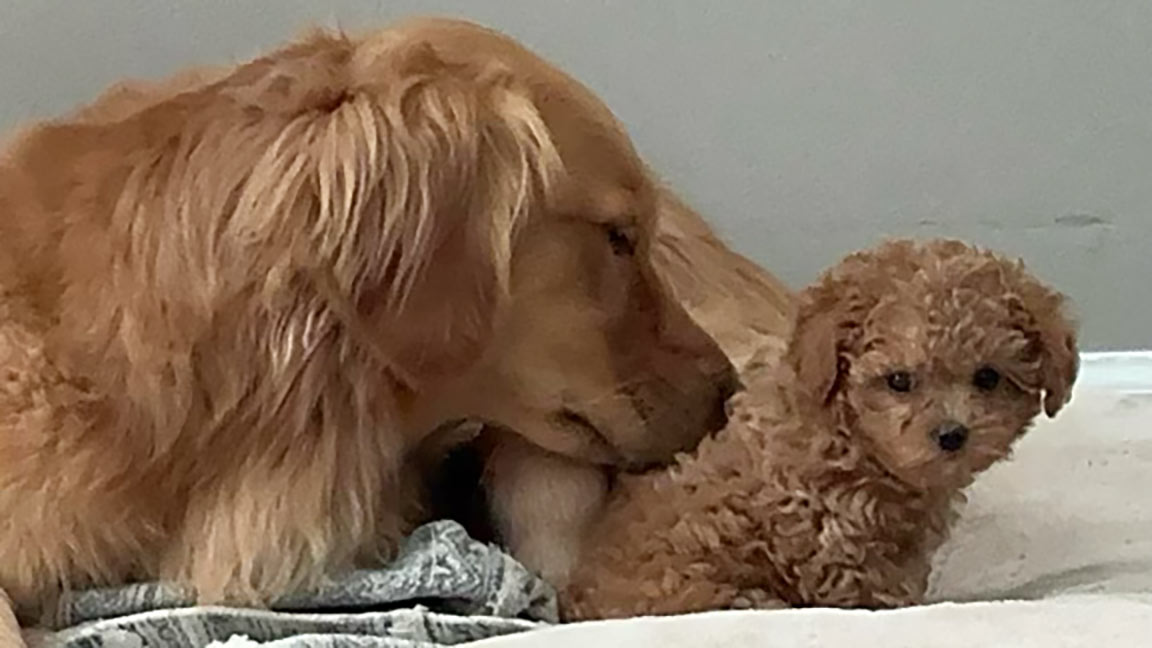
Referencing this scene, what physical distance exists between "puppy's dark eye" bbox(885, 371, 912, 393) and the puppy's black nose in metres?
0.04

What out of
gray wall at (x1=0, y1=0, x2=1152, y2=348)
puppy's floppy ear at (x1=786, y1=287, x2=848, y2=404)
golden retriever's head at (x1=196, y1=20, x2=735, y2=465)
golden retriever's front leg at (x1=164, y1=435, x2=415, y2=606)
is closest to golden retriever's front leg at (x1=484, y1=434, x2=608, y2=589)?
golden retriever's head at (x1=196, y1=20, x2=735, y2=465)

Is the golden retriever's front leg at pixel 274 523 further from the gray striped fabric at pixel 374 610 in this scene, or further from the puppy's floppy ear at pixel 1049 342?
the puppy's floppy ear at pixel 1049 342

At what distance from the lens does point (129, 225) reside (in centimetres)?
144

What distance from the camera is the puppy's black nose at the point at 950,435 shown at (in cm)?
133

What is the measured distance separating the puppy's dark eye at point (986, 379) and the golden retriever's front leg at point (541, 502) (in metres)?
0.36

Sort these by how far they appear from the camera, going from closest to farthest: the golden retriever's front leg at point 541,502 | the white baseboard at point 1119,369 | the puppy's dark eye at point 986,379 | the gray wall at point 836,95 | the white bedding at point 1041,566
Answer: the white bedding at point 1041,566, the puppy's dark eye at point 986,379, the golden retriever's front leg at point 541,502, the gray wall at point 836,95, the white baseboard at point 1119,369

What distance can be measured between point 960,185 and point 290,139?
1.15 m

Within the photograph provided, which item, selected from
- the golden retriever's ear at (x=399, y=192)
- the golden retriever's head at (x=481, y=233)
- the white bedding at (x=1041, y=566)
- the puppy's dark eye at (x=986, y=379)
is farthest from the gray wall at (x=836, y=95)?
the puppy's dark eye at (x=986, y=379)

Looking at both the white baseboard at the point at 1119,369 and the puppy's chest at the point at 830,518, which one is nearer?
the puppy's chest at the point at 830,518

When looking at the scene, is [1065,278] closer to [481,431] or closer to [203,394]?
[481,431]

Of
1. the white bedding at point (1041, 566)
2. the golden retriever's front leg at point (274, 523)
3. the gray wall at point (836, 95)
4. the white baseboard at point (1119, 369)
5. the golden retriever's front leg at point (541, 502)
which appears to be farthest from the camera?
the white baseboard at point (1119, 369)

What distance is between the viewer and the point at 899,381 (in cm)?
136

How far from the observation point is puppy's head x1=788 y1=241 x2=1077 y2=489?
4.41 feet

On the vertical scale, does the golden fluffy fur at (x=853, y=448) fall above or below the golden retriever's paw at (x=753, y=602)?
above
